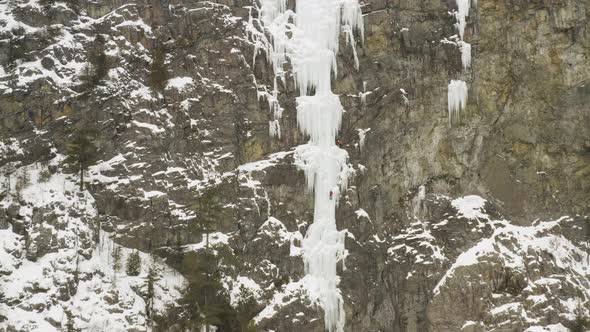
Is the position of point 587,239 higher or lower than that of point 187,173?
lower

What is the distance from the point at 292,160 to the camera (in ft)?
120

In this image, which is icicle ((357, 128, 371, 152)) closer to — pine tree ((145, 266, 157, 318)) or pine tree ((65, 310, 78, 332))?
pine tree ((145, 266, 157, 318))

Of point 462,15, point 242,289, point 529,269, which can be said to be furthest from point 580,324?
point 462,15

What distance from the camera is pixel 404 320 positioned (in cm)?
3506

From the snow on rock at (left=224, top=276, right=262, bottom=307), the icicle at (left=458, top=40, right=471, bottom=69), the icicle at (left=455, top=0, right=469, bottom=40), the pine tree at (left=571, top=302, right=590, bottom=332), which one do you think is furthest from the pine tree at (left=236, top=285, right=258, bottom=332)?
the icicle at (left=455, top=0, right=469, bottom=40)

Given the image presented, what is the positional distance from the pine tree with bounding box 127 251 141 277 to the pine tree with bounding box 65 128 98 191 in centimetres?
385

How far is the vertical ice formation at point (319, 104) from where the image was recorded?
115 feet

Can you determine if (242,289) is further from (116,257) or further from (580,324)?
(580,324)

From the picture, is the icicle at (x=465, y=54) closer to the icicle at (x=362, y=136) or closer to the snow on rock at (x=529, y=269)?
the icicle at (x=362, y=136)

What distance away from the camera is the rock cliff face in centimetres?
3394

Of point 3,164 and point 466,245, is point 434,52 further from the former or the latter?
point 3,164

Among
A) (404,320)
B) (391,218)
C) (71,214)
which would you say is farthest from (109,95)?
(404,320)

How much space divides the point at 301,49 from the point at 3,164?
14384mm

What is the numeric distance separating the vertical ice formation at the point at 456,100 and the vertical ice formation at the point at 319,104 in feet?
16.4
